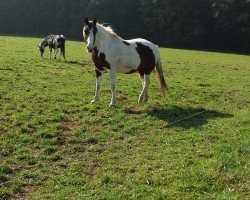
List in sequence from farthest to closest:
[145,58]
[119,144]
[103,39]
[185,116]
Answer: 1. [145,58]
2. [103,39]
3. [185,116]
4. [119,144]

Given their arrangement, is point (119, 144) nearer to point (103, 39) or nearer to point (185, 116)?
point (185, 116)

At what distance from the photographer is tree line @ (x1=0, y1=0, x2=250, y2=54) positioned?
65000 millimetres

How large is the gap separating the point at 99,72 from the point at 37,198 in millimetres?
7255

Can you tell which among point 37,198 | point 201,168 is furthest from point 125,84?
point 37,198

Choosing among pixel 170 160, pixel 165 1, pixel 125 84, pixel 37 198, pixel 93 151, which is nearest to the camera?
pixel 37 198

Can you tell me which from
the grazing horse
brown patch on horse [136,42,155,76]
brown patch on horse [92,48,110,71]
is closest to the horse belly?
the grazing horse

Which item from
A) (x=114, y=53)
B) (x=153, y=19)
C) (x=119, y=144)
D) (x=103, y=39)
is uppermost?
(x=153, y=19)

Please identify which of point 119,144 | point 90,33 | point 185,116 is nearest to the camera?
point 119,144

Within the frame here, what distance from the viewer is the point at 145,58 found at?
13.2 m

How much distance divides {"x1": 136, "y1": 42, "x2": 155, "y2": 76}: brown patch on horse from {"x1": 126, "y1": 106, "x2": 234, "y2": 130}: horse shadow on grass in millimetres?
1778

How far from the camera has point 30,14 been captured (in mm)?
85062

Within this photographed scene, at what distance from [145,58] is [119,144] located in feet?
17.0

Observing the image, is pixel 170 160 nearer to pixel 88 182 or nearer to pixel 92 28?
pixel 88 182

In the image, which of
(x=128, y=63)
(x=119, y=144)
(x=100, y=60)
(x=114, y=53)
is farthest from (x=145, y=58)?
(x=119, y=144)
